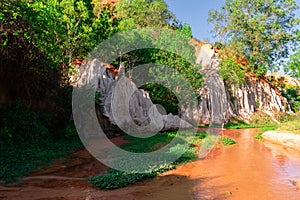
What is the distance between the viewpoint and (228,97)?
23.1 meters

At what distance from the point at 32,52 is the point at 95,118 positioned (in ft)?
15.4

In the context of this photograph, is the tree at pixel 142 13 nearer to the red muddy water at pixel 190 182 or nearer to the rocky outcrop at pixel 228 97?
the rocky outcrop at pixel 228 97

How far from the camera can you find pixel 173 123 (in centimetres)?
1631

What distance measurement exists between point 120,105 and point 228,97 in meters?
12.2

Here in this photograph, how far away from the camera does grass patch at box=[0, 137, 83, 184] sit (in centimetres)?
641

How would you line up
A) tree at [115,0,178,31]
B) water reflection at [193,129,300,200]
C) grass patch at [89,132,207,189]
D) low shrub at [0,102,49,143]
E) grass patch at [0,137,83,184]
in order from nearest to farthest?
water reflection at [193,129,300,200] < grass patch at [89,132,207,189] < grass patch at [0,137,83,184] < low shrub at [0,102,49,143] < tree at [115,0,178,31]

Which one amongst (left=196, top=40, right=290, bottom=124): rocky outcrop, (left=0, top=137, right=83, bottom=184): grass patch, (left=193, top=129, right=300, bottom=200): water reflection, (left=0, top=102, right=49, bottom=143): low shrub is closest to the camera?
(left=193, top=129, right=300, bottom=200): water reflection

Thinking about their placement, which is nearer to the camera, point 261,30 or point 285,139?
point 285,139

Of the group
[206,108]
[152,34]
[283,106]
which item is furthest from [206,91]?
[283,106]

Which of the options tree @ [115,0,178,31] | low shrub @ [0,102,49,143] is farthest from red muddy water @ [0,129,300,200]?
tree @ [115,0,178,31]

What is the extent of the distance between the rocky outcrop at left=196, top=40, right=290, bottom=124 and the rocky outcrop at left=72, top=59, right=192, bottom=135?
19.7ft

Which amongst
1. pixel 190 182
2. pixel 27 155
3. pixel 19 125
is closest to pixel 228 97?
pixel 19 125

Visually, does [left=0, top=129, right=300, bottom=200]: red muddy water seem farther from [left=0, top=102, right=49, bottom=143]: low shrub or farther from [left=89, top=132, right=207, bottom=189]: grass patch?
[left=0, top=102, right=49, bottom=143]: low shrub

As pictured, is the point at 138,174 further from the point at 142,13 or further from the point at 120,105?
the point at 142,13
